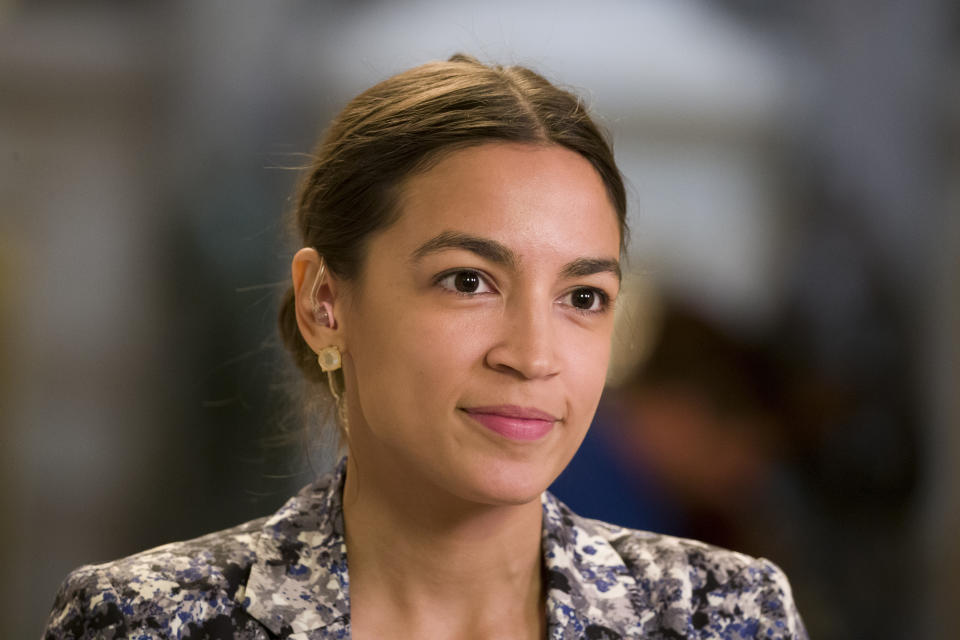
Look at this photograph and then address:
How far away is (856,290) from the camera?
123 inches

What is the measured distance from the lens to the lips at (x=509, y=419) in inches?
62.1

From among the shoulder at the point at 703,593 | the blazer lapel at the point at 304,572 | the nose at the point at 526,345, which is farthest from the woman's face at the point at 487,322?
the shoulder at the point at 703,593

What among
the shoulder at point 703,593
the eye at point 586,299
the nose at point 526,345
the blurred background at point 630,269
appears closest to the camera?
the nose at point 526,345

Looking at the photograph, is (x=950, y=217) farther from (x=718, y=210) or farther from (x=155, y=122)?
(x=155, y=122)

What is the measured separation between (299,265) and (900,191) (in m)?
1.91

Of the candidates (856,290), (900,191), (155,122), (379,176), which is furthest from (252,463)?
(900,191)

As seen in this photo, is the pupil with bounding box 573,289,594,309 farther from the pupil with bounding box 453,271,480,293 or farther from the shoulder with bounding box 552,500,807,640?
the shoulder with bounding box 552,500,807,640

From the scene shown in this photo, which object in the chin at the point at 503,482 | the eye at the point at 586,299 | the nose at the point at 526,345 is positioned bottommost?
the chin at the point at 503,482

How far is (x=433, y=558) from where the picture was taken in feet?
5.62

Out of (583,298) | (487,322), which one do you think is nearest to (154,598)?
(487,322)

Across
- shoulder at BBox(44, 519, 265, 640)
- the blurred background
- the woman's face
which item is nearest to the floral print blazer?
shoulder at BBox(44, 519, 265, 640)

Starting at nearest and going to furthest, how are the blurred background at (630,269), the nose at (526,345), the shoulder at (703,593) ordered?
the nose at (526,345)
the shoulder at (703,593)
the blurred background at (630,269)

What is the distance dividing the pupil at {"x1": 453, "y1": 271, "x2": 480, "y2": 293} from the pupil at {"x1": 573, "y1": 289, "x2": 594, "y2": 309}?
15 centimetres

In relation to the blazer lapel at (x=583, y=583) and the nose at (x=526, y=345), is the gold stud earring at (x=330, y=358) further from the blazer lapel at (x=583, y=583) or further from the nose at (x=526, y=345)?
the blazer lapel at (x=583, y=583)
